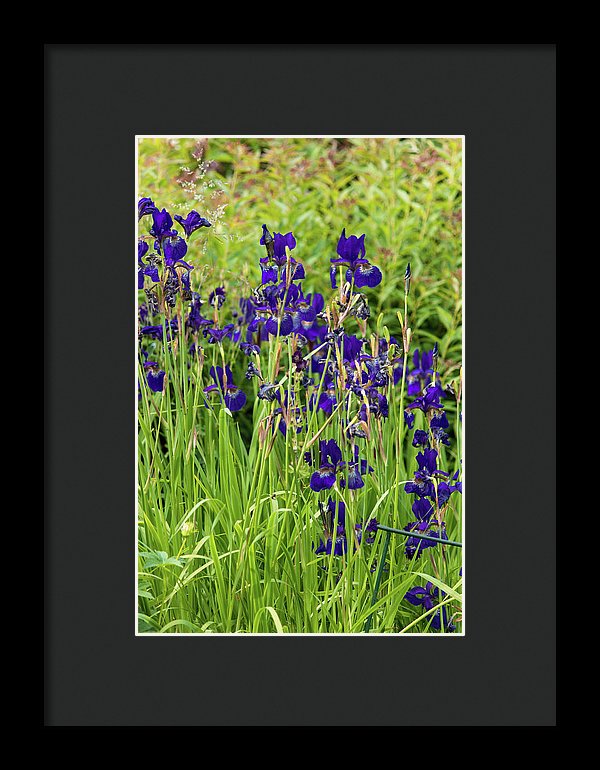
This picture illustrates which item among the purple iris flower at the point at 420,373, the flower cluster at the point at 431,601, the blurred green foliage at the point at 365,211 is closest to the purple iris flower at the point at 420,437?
the purple iris flower at the point at 420,373

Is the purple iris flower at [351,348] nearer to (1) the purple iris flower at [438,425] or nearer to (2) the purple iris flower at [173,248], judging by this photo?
(1) the purple iris flower at [438,425]

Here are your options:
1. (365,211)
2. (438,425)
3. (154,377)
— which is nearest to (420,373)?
(438,425)

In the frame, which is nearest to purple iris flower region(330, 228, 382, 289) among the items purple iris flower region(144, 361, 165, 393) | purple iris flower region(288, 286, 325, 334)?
purple iris flower region(288, 286, 325, 334)

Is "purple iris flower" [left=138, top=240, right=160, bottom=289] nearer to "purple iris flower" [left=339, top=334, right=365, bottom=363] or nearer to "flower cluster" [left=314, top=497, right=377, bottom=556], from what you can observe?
"purple iris flower" [left=339, top=334, right=365, bottom=363]

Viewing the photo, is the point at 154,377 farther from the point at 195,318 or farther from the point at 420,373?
the point at 420,373
